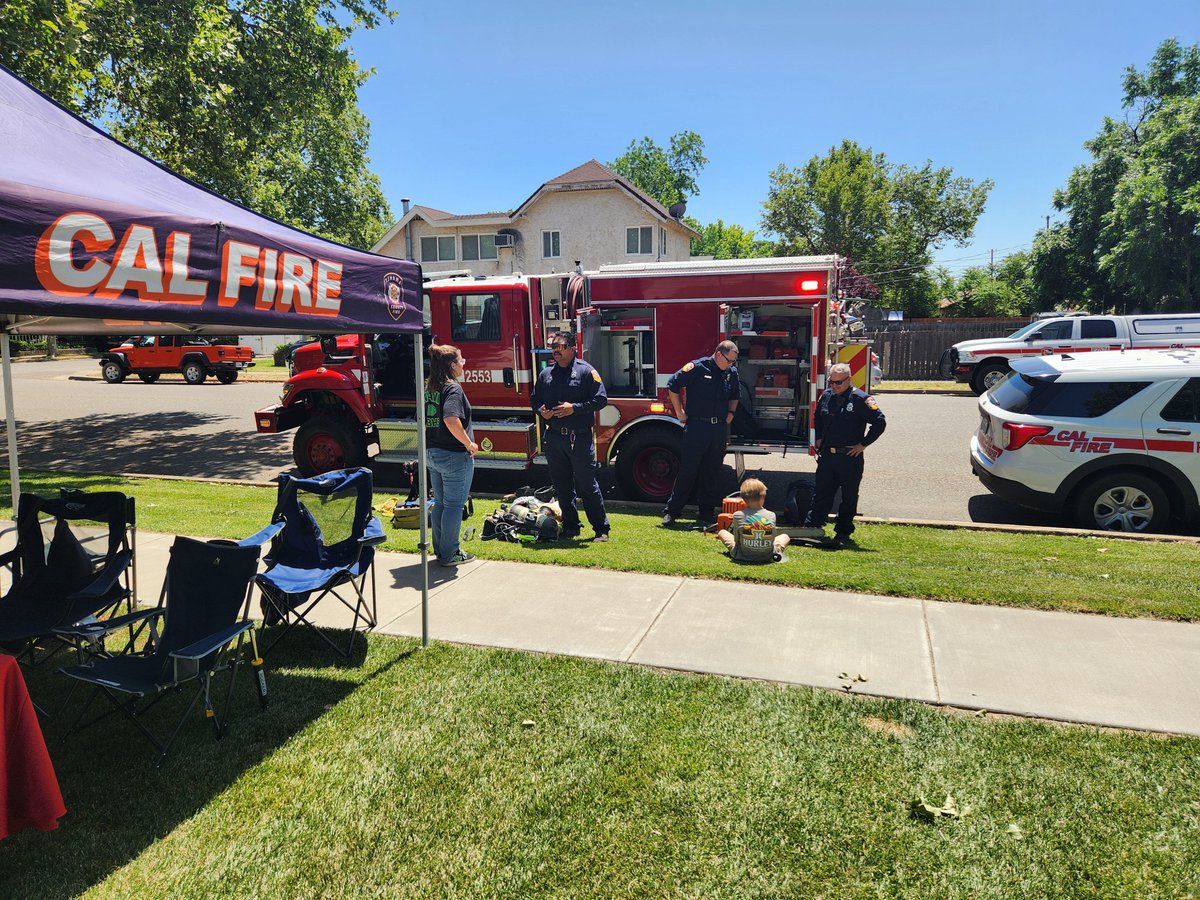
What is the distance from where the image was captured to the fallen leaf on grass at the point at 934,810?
3051mm

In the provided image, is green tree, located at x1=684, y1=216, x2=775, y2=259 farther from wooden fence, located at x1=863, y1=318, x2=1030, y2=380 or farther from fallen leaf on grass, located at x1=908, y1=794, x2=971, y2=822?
fallen leaf on grass, located at x1=908, y1=794, x2=971, y2=822

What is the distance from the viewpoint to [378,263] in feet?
14.3

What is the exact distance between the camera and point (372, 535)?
511cm

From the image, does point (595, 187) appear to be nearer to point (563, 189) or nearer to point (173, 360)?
point (563, 189)

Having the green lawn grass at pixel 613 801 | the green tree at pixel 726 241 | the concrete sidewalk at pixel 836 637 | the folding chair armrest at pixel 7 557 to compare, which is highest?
the green tree at pixel 726 241

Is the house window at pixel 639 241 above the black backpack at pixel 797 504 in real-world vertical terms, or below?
above

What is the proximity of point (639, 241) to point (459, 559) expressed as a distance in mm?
29231

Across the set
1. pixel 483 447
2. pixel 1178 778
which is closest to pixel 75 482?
pixel 483 447

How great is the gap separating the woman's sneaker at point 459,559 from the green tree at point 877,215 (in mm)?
43737

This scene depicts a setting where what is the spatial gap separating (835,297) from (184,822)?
7.95 meters

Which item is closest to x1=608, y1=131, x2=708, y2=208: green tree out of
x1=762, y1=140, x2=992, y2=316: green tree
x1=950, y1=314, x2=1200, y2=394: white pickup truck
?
x1=762, y1=140, x2=992, y2=316: green tree

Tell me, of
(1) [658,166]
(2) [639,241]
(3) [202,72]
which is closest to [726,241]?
(1) [658,166]

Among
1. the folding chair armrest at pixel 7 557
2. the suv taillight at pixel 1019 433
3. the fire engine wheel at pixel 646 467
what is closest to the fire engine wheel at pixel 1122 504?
the suv taillight at pixel 1019 433

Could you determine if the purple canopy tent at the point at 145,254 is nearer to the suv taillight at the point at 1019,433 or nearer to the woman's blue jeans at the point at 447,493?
the woman's blue jeans at the point at 447,493
